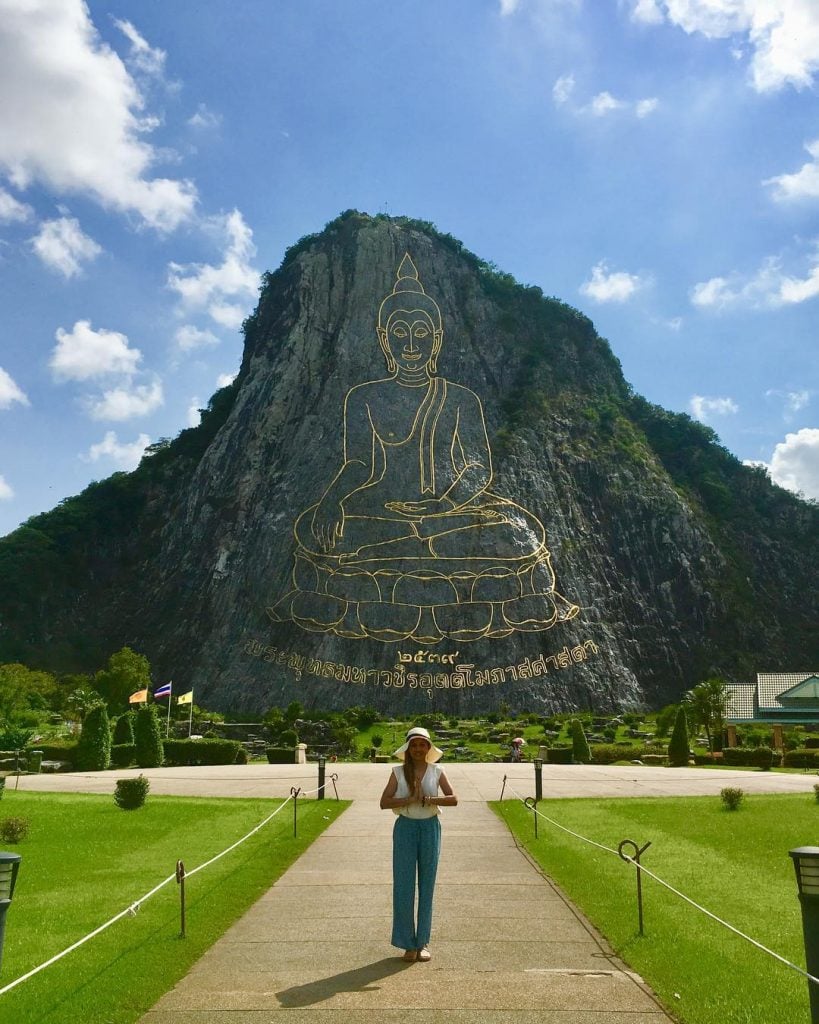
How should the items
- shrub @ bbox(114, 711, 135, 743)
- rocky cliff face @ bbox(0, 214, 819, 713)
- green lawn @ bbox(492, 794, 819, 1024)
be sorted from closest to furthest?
green lawn @ bbox(492, 794, 819, 1024) → shrub @ bbox(114, 711, 135, 743) → rocky cliff face @ bbox(0, 214, 819, 713)

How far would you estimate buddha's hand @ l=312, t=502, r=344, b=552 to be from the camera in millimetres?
54281

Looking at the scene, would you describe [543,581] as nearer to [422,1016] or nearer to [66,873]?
[66,873]

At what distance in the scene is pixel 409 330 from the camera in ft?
182

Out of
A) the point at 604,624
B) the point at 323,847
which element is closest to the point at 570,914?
the point at 323,847

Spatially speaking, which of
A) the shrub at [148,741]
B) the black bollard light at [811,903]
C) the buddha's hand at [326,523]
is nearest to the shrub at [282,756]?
the shrub at [148,741]

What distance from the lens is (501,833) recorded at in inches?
523

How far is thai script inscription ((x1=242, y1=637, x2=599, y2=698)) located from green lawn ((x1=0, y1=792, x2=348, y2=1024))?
110 ft

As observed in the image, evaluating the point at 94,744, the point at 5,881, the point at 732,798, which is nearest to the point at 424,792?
the point at 5,881

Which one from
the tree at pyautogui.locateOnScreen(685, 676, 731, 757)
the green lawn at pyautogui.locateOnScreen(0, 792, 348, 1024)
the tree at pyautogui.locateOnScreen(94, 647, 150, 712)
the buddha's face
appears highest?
the buddha's face

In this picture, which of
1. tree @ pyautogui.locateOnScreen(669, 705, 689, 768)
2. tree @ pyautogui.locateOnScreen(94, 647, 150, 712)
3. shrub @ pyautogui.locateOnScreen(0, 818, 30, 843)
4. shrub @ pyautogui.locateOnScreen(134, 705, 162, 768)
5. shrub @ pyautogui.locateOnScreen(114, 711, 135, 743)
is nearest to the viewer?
shrub @ pyautogui.locateOnScreen(0, 818, 30, 843)

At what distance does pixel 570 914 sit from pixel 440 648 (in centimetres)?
4517

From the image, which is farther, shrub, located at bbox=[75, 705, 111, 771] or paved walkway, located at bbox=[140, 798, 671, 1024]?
shrub, located at bbox=[75, 705, 111, 771]

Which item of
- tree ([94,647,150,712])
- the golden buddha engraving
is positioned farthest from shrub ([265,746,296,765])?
the golden buddha engraving

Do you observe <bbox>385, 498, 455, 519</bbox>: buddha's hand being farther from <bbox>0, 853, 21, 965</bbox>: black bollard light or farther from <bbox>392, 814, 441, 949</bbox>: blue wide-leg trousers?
<bbox>0, 853, 21, 965</bbox>: black bollard light
